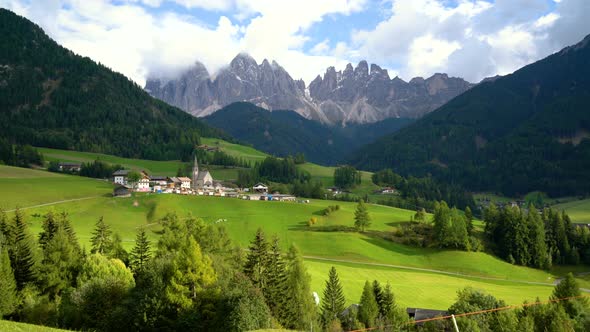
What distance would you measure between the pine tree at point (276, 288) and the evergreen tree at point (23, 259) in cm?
2464

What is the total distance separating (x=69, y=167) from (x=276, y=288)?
15865cm

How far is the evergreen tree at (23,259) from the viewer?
46031mm

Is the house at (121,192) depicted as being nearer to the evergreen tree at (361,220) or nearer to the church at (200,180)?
the church at (200,180)

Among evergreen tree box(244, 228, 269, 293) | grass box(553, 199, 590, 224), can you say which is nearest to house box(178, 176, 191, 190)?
evergreen tree box(244, 228, 269, 293)

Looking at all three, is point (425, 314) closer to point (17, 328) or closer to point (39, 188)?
point (17, 328)

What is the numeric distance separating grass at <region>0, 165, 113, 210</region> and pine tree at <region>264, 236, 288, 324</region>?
3162 inches

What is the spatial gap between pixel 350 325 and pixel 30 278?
34.1 m

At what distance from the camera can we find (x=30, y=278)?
46.1 metres

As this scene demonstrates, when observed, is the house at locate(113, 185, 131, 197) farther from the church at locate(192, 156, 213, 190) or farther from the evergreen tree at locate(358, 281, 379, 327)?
the evergreen tree at locate(358, 281, 379, 327)

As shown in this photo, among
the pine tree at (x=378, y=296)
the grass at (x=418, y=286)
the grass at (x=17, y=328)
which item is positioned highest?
the grass at (x=17, y=328)

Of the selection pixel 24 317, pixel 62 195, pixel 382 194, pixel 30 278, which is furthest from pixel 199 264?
pixel 382 194

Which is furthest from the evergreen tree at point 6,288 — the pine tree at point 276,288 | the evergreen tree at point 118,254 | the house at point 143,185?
the house at point 143,185

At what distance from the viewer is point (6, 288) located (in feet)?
131

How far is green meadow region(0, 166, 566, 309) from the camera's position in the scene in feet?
232
